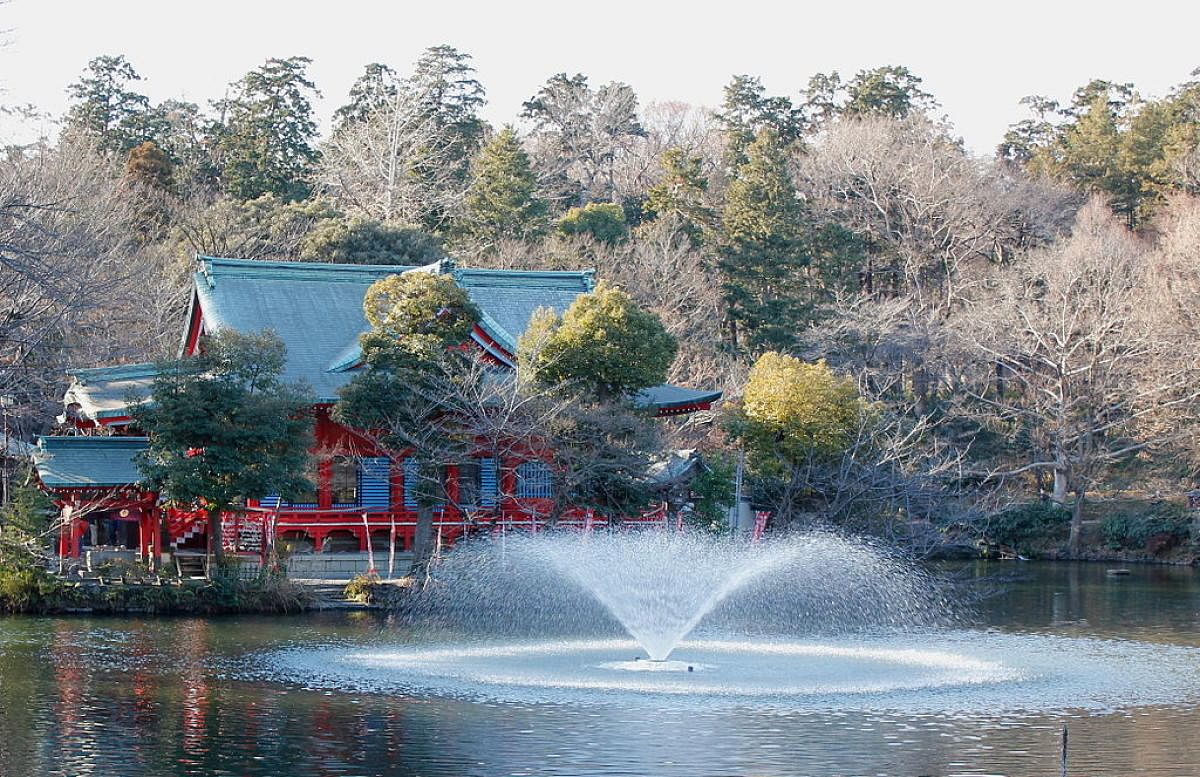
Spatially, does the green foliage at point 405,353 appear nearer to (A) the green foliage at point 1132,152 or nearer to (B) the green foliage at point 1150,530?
(B) the green foliage at point 1150,530

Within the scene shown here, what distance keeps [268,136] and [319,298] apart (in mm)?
24781

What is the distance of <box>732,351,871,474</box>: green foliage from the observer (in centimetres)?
3459

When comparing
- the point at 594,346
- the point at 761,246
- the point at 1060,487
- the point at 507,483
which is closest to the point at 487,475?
Answer: the point at 507,483

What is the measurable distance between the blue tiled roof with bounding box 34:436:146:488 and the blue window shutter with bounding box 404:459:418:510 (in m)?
5.09

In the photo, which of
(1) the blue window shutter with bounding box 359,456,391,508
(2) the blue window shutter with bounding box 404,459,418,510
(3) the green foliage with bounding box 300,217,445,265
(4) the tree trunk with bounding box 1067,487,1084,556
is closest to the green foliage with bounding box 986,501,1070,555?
(4) the tree trunk with bounding box 1067,487,1084,556

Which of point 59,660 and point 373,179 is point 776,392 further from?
point 373,179

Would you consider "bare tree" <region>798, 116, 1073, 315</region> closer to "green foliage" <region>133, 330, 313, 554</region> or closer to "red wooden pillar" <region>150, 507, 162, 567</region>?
"green foliage" <region>133, 330, 313, 554</region>

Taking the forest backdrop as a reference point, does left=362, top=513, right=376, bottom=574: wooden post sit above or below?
below

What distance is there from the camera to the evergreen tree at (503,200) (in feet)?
180

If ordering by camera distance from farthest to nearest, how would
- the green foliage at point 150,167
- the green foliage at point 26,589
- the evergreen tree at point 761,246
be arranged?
the green foliage at point 150,167 < the evergreen tree at point 761,246 < the green foliage at point 26,589

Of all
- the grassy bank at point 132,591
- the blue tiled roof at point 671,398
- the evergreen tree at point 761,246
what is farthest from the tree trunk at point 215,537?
the evergreen tree at point 761,246

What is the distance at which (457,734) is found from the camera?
16.2m

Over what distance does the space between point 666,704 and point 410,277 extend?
46.6 ft

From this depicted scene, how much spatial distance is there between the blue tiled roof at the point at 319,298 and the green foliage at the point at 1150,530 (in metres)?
18.7
